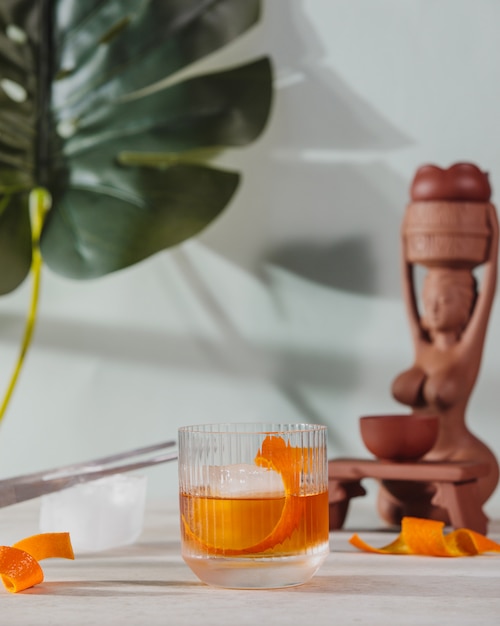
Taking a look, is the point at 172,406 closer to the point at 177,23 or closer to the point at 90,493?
the point at 90,493

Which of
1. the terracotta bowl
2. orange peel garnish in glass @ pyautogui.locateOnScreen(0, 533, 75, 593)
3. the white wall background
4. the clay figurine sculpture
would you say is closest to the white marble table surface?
orange peel garnish in glass @ pyautogui.locateOnScreen(0, 533, 75, 593)

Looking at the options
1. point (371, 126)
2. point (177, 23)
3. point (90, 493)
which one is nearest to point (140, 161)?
point (177, 23)

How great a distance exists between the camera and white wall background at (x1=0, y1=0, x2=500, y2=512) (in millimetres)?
1435

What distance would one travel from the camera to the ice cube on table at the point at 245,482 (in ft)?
2.39

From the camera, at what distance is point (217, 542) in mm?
720

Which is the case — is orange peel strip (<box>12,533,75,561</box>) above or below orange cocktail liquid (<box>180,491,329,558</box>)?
below

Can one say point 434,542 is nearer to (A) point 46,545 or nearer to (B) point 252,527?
(B) point 252,527

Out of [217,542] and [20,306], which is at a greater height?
[20,306]

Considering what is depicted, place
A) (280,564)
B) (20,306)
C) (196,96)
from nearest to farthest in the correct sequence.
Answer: (280,564) → (196,96) → (20,306)

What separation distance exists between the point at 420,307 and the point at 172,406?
0.43m

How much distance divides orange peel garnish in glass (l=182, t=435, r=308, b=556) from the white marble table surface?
0.04 meters

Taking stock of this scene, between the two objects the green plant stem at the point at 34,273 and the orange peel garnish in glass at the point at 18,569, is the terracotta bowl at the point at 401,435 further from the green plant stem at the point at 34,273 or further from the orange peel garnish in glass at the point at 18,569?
the green plant stem at the point at 34,273

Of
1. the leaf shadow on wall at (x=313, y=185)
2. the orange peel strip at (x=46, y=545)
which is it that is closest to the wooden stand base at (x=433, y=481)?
the orange peel strip at (x=46, y=545)

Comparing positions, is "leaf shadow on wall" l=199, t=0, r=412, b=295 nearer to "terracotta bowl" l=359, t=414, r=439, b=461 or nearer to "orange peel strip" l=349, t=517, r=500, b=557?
"terracotta bowl" l=359, t=414, r=439, b=461
